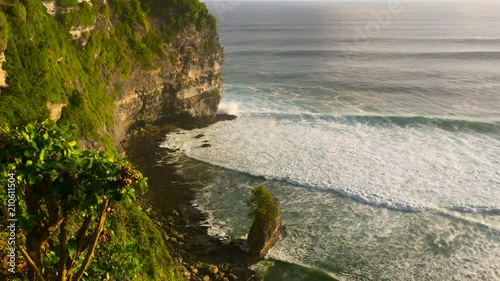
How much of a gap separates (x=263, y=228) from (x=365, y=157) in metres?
17.8

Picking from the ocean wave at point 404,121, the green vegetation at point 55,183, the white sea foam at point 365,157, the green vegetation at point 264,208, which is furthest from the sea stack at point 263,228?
the ocean wave at point 404,121

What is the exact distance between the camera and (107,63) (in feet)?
125

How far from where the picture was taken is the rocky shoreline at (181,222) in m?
24.1

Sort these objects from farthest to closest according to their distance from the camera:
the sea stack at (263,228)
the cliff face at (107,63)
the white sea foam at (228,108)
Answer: the white sea foam at (228,108)
the sea stack at (263,228)
the cliff face at (107,63)

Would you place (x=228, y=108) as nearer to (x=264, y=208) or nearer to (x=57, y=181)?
(x=264, y=208)

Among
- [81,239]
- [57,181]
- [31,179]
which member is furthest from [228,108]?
[31,179]

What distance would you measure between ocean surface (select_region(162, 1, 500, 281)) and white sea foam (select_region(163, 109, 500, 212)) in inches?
4.3

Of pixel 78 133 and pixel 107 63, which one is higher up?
pixel 107 63

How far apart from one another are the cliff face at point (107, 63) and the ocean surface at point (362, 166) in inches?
221

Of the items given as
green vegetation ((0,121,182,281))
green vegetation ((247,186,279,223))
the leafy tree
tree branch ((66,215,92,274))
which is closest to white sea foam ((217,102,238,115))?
green vegetation ((247,186,279,223))

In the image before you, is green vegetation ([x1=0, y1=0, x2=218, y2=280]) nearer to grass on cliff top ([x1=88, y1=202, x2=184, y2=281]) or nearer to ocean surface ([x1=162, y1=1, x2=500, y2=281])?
grass on cliff top ([x1=88, y1=202, x2=184, y2=281])

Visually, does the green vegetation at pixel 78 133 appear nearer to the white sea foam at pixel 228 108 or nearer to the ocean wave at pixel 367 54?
the white sea foam at pixel 228 108

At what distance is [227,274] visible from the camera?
23.8 m

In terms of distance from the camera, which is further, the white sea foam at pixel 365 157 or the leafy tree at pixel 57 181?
the white sea foam at pixel 365 157
